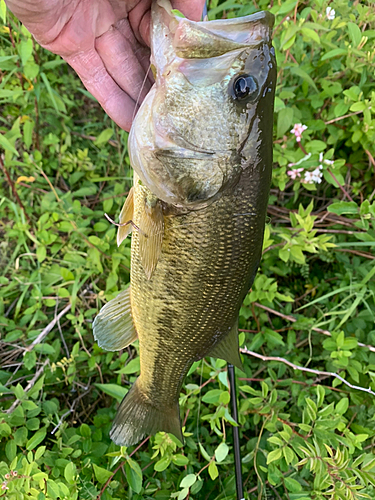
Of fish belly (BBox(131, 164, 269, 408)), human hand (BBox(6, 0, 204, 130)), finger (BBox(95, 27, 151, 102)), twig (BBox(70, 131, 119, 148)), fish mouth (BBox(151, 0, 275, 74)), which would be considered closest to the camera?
Result: fish mouth (BBox(151, 0, 275, 74))

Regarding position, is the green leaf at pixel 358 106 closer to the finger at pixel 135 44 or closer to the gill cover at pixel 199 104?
the gill cover at pixel 199 104

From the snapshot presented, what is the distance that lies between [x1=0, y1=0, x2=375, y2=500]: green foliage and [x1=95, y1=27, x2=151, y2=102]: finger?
590 mm

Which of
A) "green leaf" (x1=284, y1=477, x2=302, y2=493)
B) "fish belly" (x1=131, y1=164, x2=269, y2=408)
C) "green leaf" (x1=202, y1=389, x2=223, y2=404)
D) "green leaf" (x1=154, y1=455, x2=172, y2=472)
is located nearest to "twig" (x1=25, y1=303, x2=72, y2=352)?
"fish belly" (x1=131, y1=164, x2=269, y2=408)

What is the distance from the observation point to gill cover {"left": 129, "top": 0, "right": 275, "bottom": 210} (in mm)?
1188

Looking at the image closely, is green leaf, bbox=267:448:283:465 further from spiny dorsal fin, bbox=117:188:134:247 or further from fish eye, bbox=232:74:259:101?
fish eye, bbox=232:74:259:101

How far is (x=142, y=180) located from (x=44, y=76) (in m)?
1.80

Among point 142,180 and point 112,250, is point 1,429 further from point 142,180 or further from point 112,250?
point 142,180

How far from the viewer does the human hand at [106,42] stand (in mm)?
1604

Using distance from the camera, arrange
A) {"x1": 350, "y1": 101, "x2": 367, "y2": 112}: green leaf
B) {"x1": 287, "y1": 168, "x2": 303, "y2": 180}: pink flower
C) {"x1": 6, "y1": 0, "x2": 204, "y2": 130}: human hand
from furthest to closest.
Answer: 1. {"x1": 287, "y1": 168, "x2": 303, "y2": 180}: pink flower
2. {"x1": 350, "y1": 101, "x2": 367, "y2": 112}: green leaf
3. {"x1": 6, "y1": 0, "x2": 204, "y2": 130}: human hand

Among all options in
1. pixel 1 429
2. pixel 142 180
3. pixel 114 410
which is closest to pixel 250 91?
pixel 142 180

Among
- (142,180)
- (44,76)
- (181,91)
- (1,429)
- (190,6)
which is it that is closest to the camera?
(181,91)

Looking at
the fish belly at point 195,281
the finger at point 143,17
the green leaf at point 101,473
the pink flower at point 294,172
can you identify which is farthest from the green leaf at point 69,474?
the finger at point 143,17

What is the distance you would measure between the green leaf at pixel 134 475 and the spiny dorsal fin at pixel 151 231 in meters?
1.14

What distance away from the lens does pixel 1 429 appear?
1.68 meters
